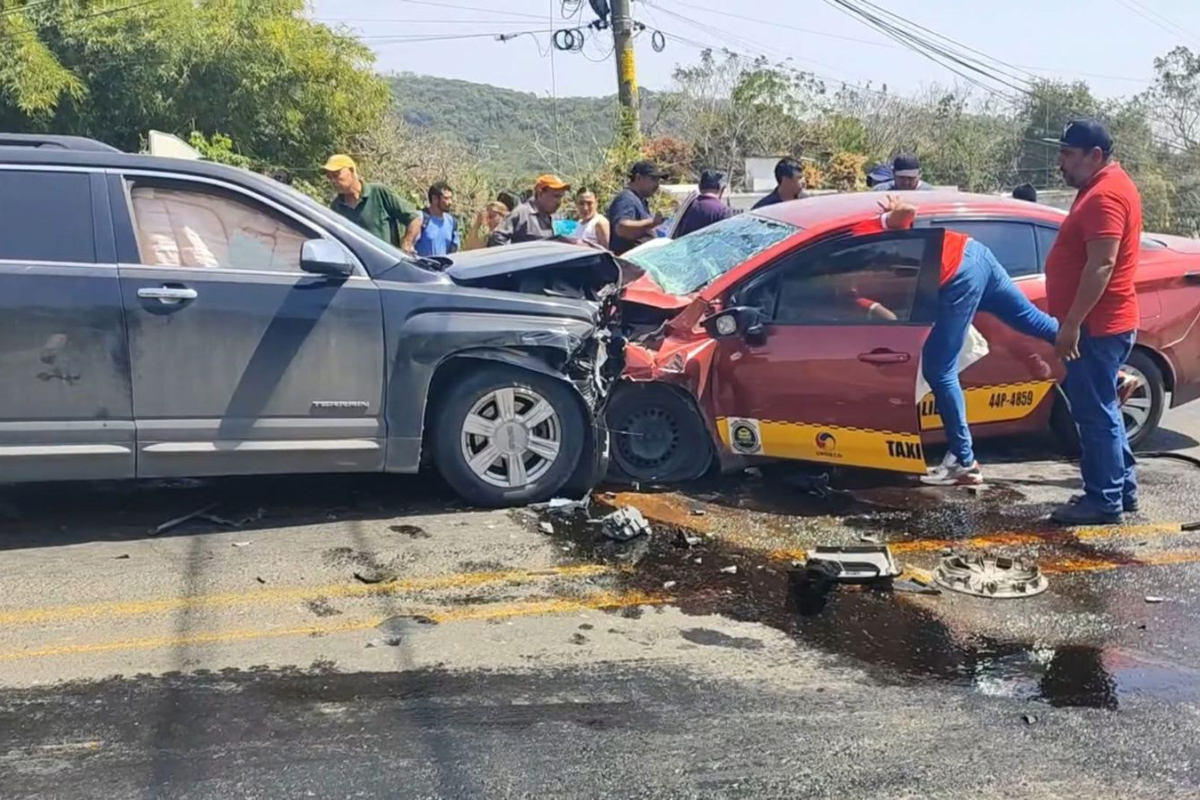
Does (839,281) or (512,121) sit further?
(512,121)

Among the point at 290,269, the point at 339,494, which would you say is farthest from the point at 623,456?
the point at 290,269

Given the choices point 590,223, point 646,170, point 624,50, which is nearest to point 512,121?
point 624,50

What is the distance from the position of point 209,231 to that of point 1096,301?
427cm

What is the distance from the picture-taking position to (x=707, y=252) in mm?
6969

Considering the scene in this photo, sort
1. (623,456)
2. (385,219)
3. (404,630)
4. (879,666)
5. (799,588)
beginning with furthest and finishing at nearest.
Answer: (385,219) < (623,456) < (799,588) < (404,630) < (879,666)

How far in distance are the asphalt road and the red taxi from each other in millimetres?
354

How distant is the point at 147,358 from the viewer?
5.32 m

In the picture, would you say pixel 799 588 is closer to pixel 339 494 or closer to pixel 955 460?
pixel 955 460

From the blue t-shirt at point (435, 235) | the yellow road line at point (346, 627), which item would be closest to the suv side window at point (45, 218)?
the yellow road line at point (346, 627)

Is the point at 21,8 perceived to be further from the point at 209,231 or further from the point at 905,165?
the point at 209,231

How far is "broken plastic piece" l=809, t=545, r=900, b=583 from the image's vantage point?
16.1 feet

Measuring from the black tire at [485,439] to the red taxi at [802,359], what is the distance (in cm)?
47

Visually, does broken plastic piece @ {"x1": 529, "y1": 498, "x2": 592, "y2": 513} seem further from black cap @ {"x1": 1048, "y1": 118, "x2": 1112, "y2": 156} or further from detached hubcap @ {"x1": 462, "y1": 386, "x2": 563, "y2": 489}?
black cap @ {"x1": 1048, "y1": 118, "x2": 1112, "y2": 156}

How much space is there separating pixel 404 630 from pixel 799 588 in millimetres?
1684
